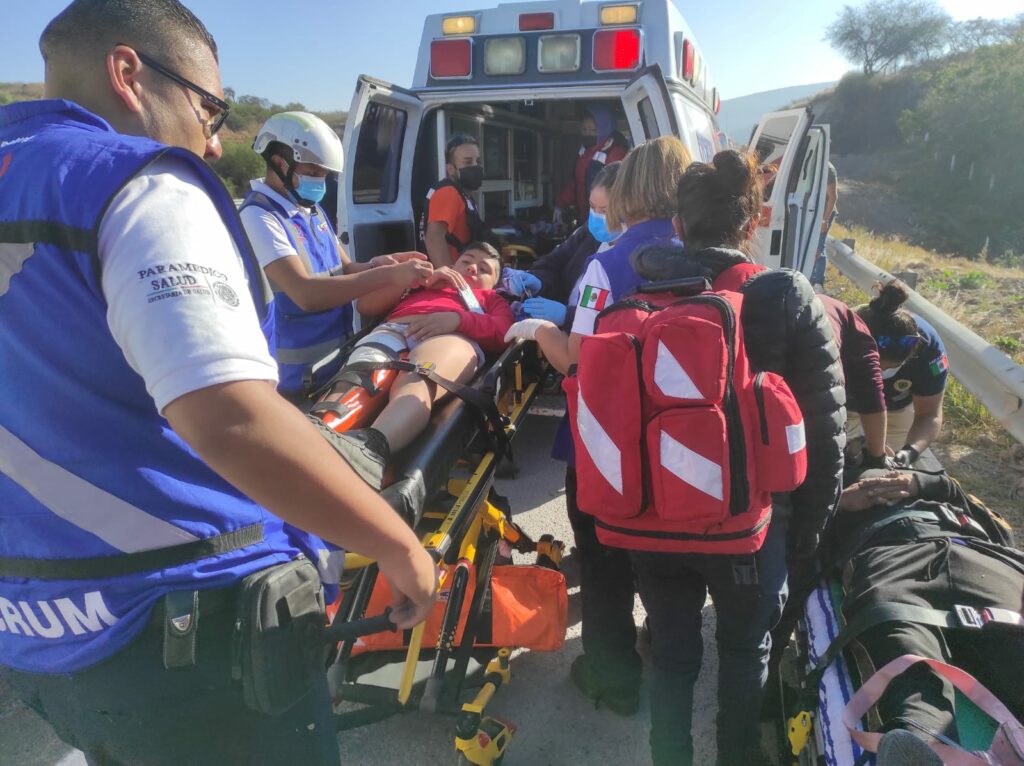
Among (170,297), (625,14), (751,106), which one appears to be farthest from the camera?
(751,106)

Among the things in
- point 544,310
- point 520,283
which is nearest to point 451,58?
point 520,283

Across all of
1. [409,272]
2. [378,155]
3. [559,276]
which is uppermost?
[378,155]

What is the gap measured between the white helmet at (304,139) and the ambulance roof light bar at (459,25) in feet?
6.53

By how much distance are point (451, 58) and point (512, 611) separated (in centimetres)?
385

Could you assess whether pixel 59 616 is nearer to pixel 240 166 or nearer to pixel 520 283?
pixel 520 283

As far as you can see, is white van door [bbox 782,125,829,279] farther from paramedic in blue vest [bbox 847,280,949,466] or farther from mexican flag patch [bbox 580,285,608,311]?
mexican flag patch [bbox 580,285,608,311]

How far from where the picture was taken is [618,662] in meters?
2.34

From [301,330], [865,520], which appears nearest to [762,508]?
[865,520]

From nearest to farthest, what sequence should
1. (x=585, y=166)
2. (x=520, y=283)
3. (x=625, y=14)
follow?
(x=520, y=283), (x=625, y=14), (x=585, y=166)

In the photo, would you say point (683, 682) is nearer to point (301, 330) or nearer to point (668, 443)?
point (668, 443)

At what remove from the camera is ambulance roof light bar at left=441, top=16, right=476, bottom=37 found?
4.67m

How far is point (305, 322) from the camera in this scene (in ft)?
10.0

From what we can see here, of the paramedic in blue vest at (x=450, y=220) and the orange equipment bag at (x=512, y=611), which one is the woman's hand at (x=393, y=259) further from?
the orange equipment bag at (x=512, y=611)

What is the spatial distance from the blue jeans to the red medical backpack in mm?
165
